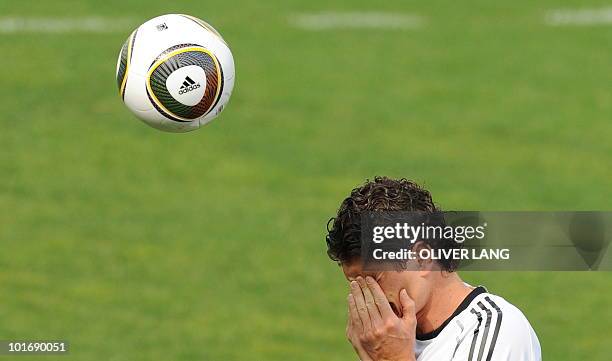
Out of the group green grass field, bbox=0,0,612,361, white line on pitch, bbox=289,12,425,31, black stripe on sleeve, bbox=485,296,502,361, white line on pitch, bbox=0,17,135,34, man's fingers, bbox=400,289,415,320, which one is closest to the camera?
black stripe on sleeve, bbox=485,296,502,361

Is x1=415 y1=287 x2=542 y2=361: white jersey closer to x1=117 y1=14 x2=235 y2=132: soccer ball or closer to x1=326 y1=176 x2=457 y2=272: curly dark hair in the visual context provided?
x1=326 y1=176 x2=457 y2=272: curly dark hair

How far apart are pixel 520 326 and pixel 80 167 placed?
14471 millimetres

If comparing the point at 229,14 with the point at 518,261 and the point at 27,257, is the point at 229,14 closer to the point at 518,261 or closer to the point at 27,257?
the point at 27,257

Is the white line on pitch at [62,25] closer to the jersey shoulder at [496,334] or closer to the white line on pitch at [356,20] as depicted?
the white line on pitch at [356,20]

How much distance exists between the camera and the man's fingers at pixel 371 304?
7465mm

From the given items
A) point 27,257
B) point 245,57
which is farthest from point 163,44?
point 245,57

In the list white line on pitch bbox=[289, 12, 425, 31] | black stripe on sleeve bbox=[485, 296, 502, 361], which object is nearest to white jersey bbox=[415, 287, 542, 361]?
black stripe on sleeve bbox=[485, 296, 502, 361]

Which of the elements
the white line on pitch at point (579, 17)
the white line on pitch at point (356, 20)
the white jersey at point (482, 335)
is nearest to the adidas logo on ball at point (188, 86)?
the white jersey at point (482, 335)

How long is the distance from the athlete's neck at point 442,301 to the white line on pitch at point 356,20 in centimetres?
1863

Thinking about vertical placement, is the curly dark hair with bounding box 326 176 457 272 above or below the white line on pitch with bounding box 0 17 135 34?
below

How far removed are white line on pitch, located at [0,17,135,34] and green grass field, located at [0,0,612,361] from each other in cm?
23

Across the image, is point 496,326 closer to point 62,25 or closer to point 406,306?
point 406,306

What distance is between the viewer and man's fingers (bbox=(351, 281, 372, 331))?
751cm

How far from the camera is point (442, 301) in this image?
7570 millimetres
